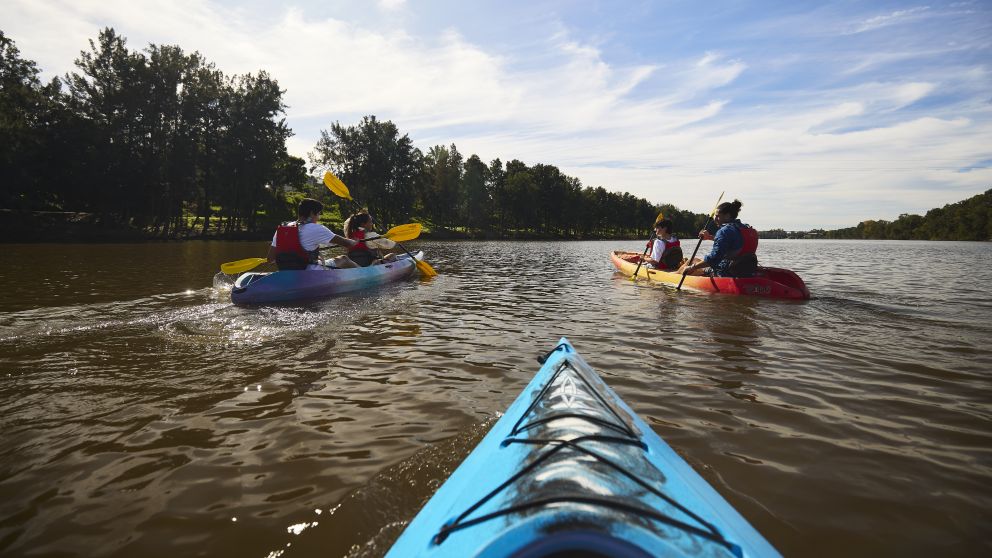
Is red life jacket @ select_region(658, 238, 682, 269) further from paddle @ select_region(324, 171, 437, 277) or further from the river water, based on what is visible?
paddle @ select_region(324, 171, 437, 277)

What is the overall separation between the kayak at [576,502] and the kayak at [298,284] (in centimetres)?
762

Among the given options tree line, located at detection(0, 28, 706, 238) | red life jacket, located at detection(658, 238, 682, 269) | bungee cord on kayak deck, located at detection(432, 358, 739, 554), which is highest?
tree line, located at detection(0, 28, 706, 238)

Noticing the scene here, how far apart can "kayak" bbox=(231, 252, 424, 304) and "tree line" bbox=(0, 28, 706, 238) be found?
33759 millimetres

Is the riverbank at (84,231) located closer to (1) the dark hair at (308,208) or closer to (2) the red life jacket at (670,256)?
(1) the dark hair at (308,208)

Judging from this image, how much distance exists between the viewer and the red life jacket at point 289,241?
938 cm

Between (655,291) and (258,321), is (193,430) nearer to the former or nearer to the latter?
(258,321)

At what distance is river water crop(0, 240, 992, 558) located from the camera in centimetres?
255

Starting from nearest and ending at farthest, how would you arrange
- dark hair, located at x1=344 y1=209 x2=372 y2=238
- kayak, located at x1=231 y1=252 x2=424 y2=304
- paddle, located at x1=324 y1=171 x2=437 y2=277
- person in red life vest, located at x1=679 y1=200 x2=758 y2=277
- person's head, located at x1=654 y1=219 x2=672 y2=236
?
kayak, located at x1=231 y1=252 x2=424 y2=304, person in red life vest, located at x1=679 y1=200 x2=758 y2=277, dark hair, located at x1=344 y1=209 x2=372 y2=238, paddle, located at x1=324 y1=171 x2=437 y2=277, person's head, located at x1=654 y1=219 x2=672 y2=236

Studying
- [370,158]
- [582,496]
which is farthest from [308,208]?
[370,158]

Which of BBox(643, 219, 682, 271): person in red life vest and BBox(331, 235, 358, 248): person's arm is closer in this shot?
BBox(331, 235, 358, 248): person's arm

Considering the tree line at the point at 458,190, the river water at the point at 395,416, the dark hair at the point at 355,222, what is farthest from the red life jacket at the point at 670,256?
the tree line at the point at 458,190

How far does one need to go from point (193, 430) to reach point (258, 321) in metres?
4.11

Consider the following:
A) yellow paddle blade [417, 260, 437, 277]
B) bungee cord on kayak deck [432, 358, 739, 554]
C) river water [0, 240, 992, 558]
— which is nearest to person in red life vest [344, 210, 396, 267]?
yellow paddle blade [417, 260, 437, 277]

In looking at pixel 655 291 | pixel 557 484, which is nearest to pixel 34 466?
pixel 557 484
